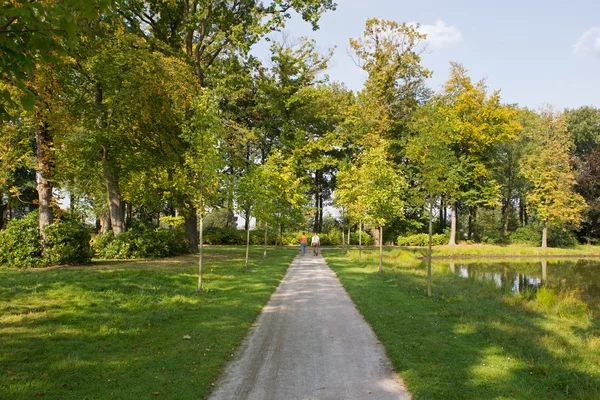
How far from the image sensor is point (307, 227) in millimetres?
50438

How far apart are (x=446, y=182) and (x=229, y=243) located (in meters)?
28.6

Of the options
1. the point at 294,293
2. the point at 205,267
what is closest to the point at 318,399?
the point at 294,293

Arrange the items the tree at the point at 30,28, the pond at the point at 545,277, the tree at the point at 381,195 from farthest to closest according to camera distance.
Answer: the tree at the point at 381,195 → the pond at the point at 545,277 → the tree at the point at 30,28

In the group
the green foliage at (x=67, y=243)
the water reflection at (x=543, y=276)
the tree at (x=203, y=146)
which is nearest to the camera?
the tree at (x=203, y=146)

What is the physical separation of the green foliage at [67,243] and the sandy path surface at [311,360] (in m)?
9.20

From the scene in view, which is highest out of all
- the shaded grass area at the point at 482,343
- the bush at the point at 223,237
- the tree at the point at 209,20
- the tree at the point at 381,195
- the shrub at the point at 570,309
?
the tree at the point at 209,20

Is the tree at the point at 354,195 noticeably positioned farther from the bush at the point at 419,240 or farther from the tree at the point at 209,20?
the bush at the point at 419,240

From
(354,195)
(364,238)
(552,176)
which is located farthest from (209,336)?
(552,176)

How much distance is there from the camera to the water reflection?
15.1 metres

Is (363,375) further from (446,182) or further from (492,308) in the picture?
(446,182)

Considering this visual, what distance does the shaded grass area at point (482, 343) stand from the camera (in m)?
4.89

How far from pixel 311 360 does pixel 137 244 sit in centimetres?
1520

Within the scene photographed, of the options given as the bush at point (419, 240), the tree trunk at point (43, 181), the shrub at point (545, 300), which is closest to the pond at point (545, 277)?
the shrub at point (545, 300)

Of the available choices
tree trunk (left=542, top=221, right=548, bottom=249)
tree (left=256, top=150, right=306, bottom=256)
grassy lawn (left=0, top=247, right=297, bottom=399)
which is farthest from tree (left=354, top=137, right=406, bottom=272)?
tree trunk (left=542, top=221, right=548, bottom=249)
